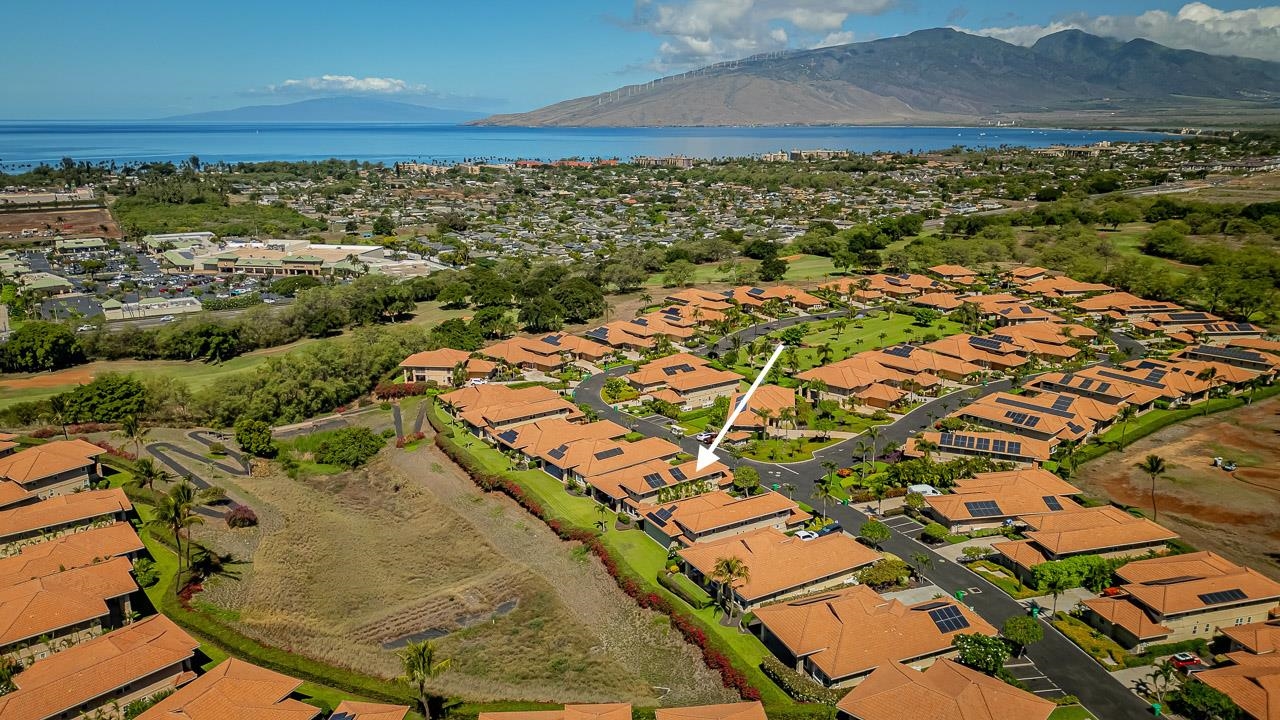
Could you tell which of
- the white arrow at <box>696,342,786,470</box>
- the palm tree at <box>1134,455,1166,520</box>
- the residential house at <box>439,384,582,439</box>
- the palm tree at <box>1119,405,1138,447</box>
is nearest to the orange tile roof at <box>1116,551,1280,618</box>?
the palm tree at <box>1134,455,1166,520</box>

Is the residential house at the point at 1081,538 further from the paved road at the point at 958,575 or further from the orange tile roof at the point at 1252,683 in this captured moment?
the orange tile roof at the point at 1252,683

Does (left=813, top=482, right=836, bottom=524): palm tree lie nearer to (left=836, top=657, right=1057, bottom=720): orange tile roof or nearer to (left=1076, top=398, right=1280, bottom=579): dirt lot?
(left=836, top=657, right=1057, bottom=720): orange tile roof

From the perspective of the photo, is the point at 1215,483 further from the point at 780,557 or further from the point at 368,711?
the point at 368,711

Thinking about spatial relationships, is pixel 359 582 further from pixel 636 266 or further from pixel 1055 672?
pixel 636 266

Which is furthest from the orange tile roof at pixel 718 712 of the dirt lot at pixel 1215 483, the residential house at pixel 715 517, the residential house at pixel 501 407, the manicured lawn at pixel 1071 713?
the residential house at pixel 501 407

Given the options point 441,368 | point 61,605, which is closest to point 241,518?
point 61,605
